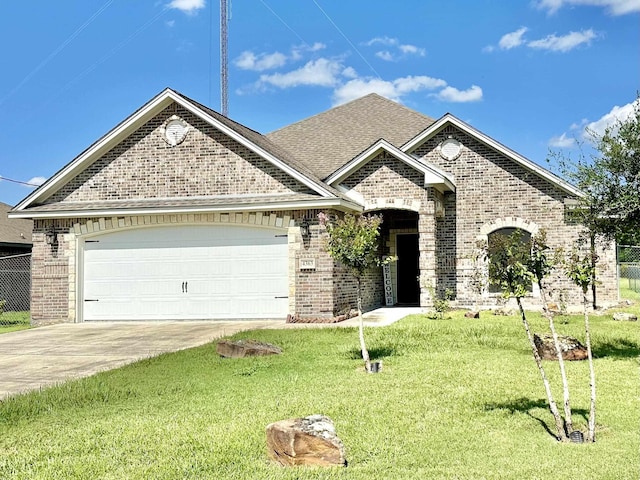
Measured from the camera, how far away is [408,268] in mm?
21750

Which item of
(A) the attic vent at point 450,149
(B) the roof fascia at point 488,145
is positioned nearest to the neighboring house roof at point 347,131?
(B) the roof fascia at point 488,145

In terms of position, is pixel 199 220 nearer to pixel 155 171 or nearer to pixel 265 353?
pixel 155 171

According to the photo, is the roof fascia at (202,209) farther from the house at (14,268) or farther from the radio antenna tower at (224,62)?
the radio antenna tower at (224,62)

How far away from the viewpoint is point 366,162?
59.2 feet

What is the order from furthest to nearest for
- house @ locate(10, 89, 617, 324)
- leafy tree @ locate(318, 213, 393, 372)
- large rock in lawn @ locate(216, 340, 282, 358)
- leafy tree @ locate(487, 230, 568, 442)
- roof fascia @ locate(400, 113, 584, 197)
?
roof fascia @ locate(400, 113, 584, 197) → house @ locate(10, 89, 617, 324) → large rock in lawn @ locate(216, 340, 282, 358) → leafy tree @ locate(318, 213, 393, 372) → leafy tree @ locate(487, 230, 568, 442)

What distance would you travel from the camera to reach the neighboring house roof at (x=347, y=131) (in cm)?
2166

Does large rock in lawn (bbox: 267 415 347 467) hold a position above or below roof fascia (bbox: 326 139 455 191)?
below

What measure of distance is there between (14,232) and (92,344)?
1654cm

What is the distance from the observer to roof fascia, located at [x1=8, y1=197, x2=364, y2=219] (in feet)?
51.7

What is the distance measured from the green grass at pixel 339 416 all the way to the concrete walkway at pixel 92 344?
0.87 meters

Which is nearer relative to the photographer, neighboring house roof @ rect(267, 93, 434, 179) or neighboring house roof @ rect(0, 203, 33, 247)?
neighboring house roof @ rect(267, 93, 434, 179)

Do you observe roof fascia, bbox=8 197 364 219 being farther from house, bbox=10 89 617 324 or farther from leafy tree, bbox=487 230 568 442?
leafy tree, bbox=487 230 568 442

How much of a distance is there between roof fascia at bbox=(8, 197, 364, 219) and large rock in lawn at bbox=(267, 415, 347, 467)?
10.4 meters

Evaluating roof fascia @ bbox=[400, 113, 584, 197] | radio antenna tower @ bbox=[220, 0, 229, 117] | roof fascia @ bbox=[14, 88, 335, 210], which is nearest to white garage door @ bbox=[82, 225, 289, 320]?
roof fascia @ bbox=[14, 88, 335, 210]
